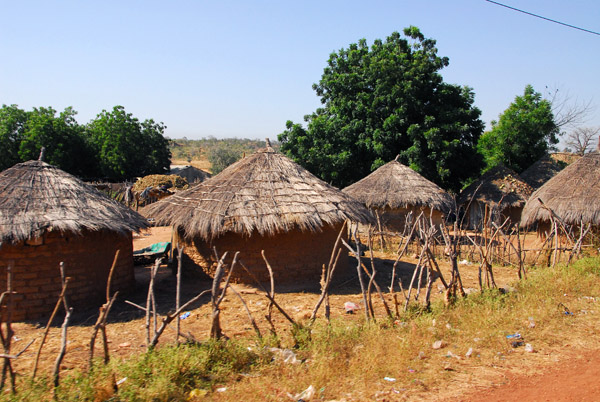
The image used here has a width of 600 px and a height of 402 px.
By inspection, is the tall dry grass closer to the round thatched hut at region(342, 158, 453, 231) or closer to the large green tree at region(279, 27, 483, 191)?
the round thatched hut at region(342, 158, 453, 231)

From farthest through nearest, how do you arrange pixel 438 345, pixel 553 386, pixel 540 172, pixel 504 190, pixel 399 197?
pixel 540 172
pixel 504 190
pixel 399 197
pixel 438 345
pixel 553 386

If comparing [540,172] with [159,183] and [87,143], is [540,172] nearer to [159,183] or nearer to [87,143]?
[159,183]

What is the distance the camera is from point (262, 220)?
7.99m

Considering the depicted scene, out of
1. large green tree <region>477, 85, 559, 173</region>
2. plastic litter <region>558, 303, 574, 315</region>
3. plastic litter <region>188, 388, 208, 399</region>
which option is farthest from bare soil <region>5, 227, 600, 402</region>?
large green tree <region>477, 85, 559, 173</region>

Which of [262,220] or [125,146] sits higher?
[125,146]

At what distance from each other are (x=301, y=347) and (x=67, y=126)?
84.1ft

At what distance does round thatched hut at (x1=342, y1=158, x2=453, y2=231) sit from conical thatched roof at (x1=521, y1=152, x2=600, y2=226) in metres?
2.99

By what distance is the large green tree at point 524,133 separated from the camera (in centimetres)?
2158

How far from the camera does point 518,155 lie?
2267 cm

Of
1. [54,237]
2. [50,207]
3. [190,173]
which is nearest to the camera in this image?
[54,237]

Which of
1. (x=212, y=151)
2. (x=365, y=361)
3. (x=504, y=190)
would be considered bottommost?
(x=365, y=361)

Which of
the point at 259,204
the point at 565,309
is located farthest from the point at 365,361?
the point at 259,204

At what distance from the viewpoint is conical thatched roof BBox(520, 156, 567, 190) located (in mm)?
20331

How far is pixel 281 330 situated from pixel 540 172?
732 inches
